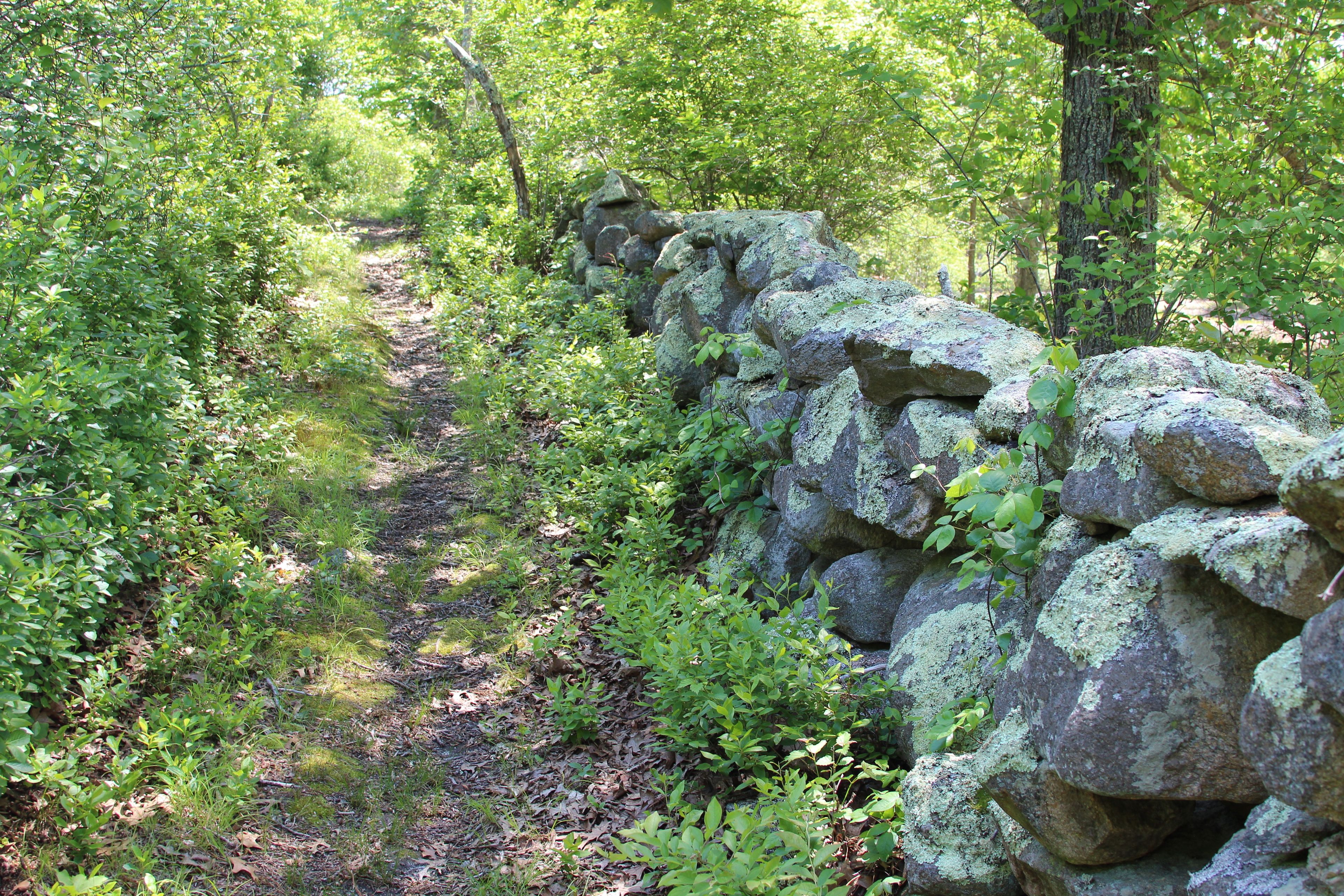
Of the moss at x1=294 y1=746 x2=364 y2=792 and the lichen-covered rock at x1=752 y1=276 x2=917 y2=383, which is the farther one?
the lichen-covered rock at x1=752 y1=276 x2=917 y2=383

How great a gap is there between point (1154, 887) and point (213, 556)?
464 cm

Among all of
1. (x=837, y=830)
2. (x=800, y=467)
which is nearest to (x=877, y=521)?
(x=800, y=467)

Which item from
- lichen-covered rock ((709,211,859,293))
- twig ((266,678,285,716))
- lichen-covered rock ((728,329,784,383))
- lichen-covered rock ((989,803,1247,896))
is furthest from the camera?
lichen-covered rock ((709,211,859,293))

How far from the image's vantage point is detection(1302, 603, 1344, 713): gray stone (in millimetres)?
1528

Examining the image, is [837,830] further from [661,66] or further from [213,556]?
[661,66]

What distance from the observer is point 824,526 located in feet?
14.2

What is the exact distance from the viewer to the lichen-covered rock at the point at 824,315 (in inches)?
180

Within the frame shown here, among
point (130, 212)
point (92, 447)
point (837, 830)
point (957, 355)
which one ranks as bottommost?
point (837, 830)

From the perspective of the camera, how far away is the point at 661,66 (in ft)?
31.2

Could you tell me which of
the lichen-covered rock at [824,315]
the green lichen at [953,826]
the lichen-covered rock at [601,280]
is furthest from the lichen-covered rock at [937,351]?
the lichen-covered rock at [601,280]

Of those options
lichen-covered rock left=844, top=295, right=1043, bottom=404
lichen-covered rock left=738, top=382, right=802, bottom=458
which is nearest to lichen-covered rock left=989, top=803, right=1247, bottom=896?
lichen-covered rock left=844, top=295, right=1043, bottom=404

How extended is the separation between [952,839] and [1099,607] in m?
0.93

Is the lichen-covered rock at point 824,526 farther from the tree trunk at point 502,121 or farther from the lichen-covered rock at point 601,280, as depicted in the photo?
the tree trunk at point 502,121

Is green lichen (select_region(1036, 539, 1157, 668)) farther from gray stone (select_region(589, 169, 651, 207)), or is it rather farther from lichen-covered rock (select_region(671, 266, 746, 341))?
gray stone (select_region(589, 169, 651, 207))
